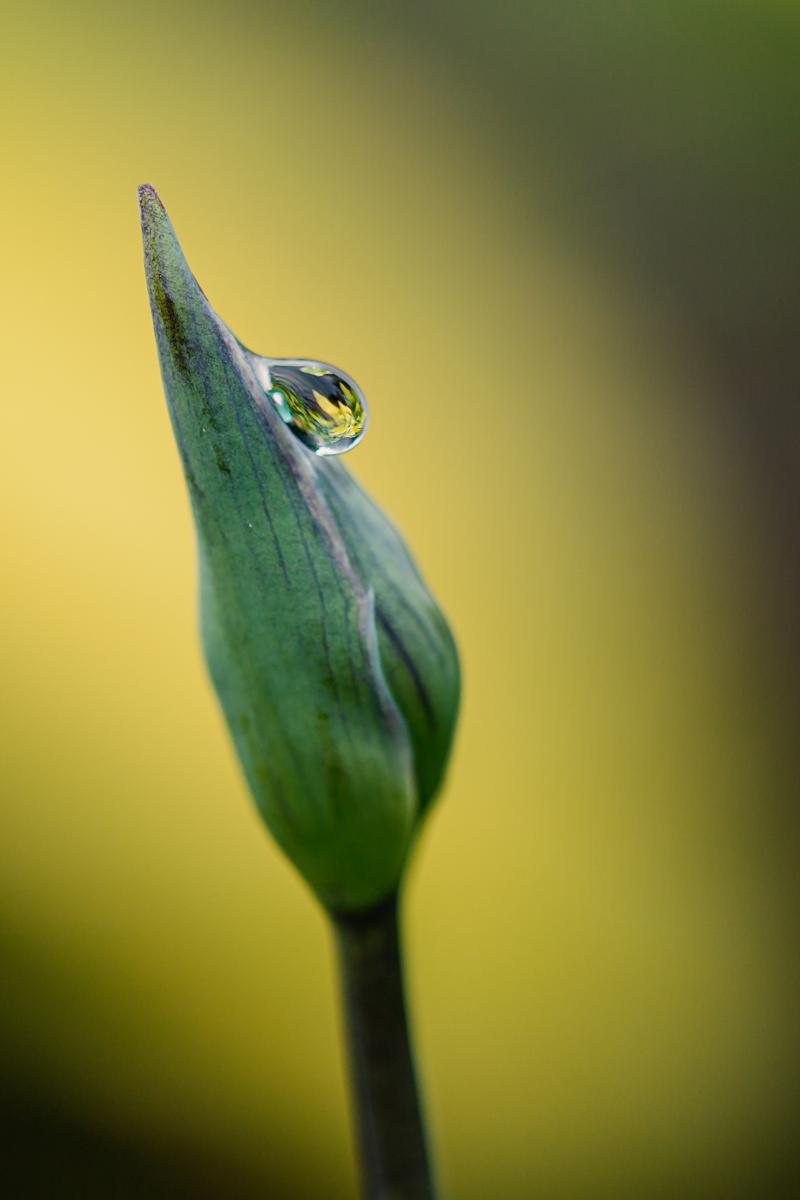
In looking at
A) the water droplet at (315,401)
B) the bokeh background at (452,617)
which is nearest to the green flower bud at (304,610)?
the water droplet at (315,401)

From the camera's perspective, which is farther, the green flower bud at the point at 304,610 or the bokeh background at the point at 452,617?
the bokeh background at the point at 452,617

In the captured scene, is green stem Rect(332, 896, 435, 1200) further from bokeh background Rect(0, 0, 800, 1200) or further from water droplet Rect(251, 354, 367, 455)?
bokeh background Rect(0, 0, 800, 1200)

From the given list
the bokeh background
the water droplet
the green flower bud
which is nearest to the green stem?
the green flower bud

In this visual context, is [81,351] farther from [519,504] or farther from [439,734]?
[439,734]

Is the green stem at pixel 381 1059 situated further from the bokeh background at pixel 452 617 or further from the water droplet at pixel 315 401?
the bokeh background at pixel 452 617

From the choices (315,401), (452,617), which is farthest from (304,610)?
(452,617)

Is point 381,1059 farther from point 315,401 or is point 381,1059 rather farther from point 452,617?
point 452,617

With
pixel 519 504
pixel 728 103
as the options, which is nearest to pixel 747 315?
pixel 728 103

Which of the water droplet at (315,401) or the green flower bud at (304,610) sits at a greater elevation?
the water droplet at (315,401)
